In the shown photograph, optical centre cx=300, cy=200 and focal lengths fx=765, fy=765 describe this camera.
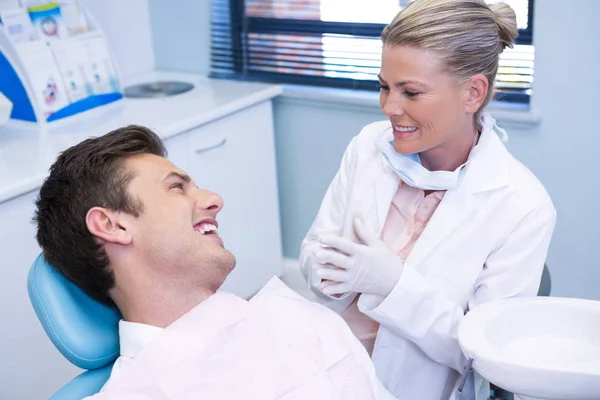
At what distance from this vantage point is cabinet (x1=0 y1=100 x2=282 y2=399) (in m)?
1.95

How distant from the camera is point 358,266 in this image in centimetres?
148

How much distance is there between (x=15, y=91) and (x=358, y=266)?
4.63 feet

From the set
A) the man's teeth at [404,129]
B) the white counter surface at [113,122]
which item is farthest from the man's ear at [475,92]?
the white counter surface at [113,122]

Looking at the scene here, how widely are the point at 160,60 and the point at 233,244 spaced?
0.91 metres

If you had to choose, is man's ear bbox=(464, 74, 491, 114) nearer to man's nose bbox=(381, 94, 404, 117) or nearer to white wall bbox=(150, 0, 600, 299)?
man's nose bbox=(381, 94, 404, 117)

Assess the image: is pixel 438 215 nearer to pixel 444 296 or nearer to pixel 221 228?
pixel 444 296

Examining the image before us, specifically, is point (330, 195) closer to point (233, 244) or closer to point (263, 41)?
point (233, 244)

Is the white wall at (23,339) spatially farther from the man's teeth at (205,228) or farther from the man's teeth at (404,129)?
the man's teeth at (404,129)

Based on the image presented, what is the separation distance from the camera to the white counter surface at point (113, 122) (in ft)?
6.59

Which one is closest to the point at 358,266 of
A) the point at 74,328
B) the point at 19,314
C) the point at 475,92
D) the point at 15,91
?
the point at 475,92

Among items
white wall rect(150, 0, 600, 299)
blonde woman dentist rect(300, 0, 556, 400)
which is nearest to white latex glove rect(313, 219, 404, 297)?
blonde woman dentist rect(300, 0, 556, 400)

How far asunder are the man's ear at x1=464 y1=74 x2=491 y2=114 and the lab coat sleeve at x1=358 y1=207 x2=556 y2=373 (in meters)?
0.25

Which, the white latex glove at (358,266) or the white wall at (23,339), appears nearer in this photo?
the white latex glove at (358,266)

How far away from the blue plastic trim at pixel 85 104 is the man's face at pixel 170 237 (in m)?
1.08
